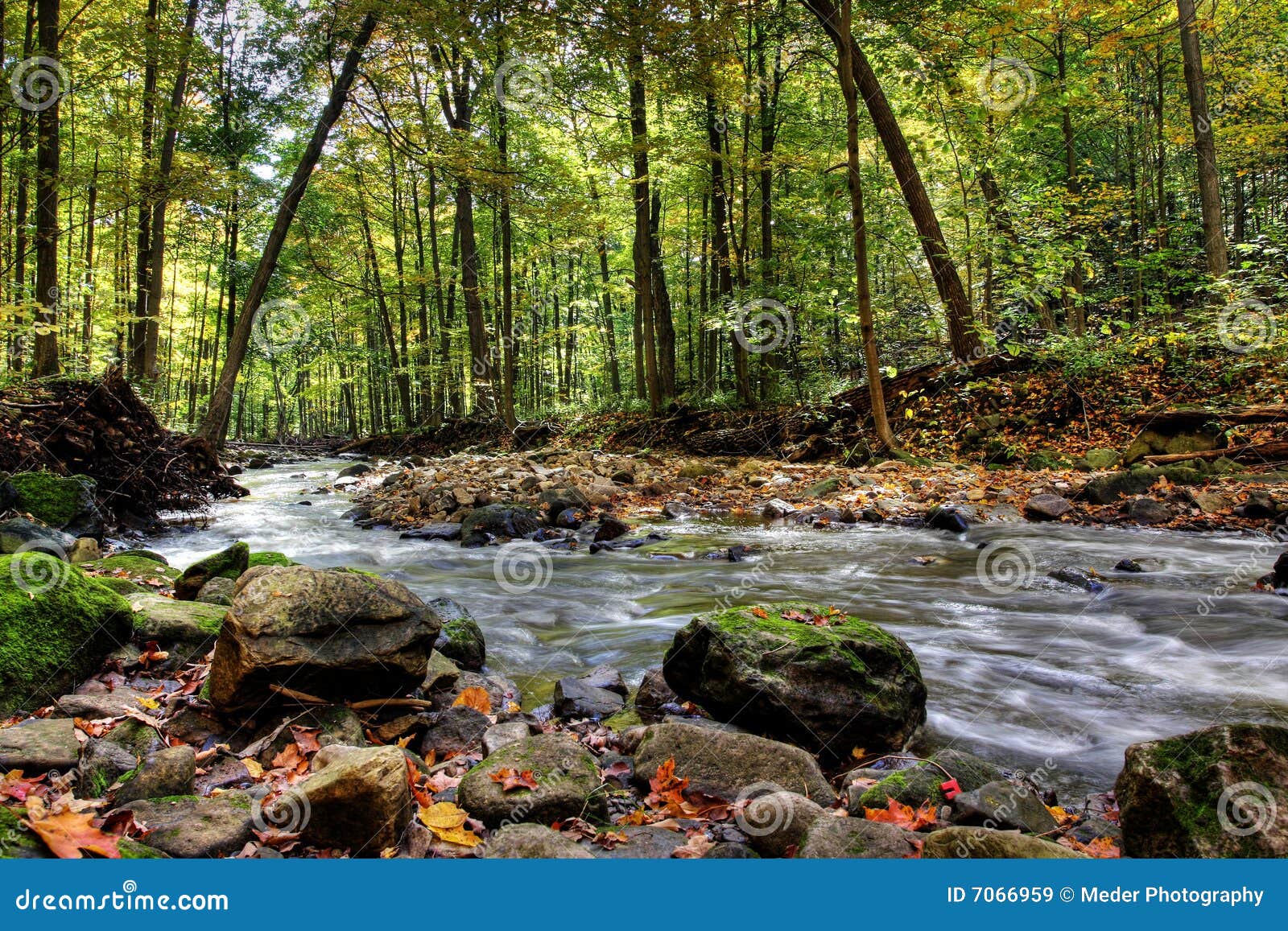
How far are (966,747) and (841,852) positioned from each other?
1.83m

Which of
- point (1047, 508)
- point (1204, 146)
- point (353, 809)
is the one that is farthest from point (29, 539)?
point (1204, 146)

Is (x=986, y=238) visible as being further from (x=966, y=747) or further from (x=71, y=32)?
(x=71, y=32)

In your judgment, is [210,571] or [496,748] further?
[210,571]

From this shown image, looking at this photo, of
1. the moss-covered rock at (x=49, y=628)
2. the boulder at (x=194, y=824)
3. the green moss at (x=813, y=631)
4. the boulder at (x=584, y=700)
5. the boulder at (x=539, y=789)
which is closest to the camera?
the boulder at (x=194, y=824)

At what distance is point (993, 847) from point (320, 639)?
2900 millimetres

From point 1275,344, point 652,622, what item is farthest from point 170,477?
point 1275,344

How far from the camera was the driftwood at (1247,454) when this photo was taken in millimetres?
8484

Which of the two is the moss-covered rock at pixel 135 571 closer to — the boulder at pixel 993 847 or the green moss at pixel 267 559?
the green moss at pixel 267 559

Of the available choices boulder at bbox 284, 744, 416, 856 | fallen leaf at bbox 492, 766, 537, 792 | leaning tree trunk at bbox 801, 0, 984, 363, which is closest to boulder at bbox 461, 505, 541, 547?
fallen leaf at bbox 492, 766, 537, 792

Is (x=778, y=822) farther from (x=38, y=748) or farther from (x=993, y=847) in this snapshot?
(x=38, y=748)

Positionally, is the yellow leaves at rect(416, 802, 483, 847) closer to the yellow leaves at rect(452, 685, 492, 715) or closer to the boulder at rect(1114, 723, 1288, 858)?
the yellow leaves at rect(452, 685, 492, 715)

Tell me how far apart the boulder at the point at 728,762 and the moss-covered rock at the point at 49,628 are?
9.18ft

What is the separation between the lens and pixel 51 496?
7129 millimetres

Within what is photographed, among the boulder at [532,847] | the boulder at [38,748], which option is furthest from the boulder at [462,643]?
the boulder at [532,847]
